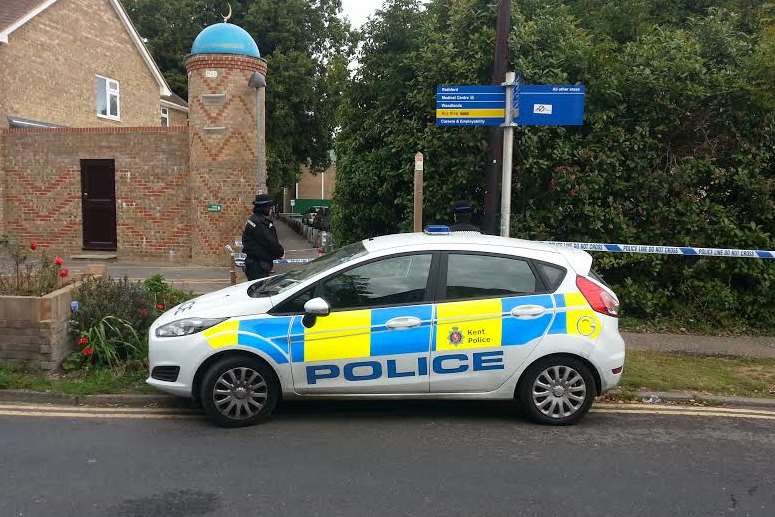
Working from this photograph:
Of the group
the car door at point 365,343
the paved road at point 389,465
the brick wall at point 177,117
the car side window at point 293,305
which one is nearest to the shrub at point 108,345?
the paved road at point 389,465

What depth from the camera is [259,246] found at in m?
7.89

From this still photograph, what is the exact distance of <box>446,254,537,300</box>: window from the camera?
17.3 ft

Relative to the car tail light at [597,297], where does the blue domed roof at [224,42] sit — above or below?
above

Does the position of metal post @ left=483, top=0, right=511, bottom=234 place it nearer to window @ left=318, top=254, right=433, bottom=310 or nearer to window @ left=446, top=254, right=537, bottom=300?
window @ left=446, top=254, right=537, bottom=300

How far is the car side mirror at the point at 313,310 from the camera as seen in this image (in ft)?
16.5

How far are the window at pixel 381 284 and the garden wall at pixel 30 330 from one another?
284 cm

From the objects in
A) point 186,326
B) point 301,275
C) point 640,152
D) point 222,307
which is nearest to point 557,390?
point 301,275

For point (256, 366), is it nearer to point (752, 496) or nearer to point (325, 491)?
point (325, 491)

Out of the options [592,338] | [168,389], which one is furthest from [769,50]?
[168,389]

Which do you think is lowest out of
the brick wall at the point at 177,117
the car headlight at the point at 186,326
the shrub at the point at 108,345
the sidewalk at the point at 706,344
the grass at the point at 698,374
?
the grass at the point at 698,374

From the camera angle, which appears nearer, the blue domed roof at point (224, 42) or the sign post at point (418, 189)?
the sign post at point (418, 189)

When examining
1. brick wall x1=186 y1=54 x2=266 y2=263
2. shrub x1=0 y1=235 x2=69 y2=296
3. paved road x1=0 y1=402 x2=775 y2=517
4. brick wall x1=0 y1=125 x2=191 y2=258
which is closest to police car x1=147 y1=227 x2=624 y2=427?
paved road x1=0 y1=402 x2=775 y2=517

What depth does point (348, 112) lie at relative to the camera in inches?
420

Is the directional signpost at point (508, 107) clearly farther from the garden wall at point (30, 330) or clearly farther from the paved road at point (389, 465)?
the garden wall at point (30, 330)
